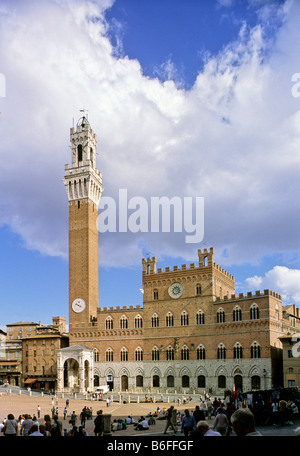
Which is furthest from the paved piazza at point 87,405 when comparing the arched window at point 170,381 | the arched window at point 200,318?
the arched window at point 200,318

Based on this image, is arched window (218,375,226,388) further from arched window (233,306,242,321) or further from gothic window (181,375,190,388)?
arched window (233,306,242,321)

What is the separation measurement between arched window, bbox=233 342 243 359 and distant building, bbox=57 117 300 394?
115 mm

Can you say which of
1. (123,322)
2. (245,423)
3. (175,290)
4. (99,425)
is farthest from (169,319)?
(245,423)

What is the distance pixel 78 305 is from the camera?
6612 cm

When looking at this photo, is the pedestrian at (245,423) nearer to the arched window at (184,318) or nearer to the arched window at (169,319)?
the arched window at (184,318)

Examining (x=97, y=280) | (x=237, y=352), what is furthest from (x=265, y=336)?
(x=97, y=280)

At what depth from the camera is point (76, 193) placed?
69750 millimetres

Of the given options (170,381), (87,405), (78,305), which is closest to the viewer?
(87,405)

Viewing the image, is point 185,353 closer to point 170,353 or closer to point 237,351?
point 170,353

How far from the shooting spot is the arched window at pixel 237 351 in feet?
180

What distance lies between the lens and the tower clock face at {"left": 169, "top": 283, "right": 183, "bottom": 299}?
61275 millimetres

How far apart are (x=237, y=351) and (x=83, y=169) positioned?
32930 mm
